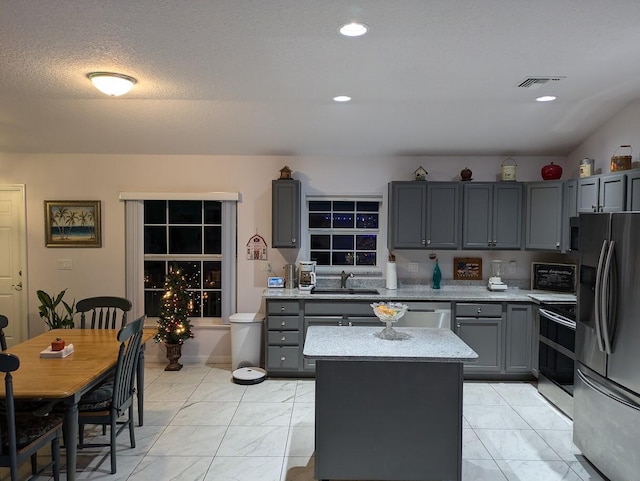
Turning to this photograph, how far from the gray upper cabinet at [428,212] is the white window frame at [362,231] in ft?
1.20

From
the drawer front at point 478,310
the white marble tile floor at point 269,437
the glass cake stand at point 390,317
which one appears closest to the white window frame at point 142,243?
the white marble tile floor at point 269,437

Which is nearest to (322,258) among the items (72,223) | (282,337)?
(282,337)

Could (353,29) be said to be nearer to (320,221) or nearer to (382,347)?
(382,347)

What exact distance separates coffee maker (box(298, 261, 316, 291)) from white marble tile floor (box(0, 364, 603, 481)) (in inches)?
39.6

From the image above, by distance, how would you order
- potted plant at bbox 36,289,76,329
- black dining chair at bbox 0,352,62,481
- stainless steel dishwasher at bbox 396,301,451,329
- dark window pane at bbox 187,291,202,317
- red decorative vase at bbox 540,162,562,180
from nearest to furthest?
black dining chair at bbox 0,352,62,481
stainless steel dishwasher at bbox 396,301,451,329
potted plant at bbox 36,289,76,329
red decorative vase at bbox 540,162,562,180
dark window pane at bbox 187,291,202,317

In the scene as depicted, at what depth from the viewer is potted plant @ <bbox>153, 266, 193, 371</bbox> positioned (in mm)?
5129

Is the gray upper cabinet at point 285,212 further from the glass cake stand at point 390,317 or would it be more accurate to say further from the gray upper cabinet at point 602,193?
the gray upper cabinet at point 602,193

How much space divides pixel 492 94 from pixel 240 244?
3099 mm

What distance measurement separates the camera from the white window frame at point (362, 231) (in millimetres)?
5520

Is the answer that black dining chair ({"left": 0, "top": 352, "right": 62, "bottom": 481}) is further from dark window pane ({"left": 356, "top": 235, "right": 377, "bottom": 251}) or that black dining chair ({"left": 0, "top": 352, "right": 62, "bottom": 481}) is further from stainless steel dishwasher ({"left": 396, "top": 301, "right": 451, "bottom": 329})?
A: dark window pane ({"left": 356, "top": 235, "right": 377, "bottom": 251})

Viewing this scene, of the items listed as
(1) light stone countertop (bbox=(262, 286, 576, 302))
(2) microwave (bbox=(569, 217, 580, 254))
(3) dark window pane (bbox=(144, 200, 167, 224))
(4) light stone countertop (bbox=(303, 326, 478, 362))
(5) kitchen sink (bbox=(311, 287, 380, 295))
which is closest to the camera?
(4) light stone countertop (bbox=(303, 326, 478, 362))

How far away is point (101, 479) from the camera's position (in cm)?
303

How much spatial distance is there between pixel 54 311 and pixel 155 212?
154 centimetres

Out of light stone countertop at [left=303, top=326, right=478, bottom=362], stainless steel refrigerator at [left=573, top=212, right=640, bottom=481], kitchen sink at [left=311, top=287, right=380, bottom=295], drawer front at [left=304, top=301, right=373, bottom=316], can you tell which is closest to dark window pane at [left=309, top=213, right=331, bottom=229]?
kitchen sink at [left=311, top=287, right=380, bottom=295]
